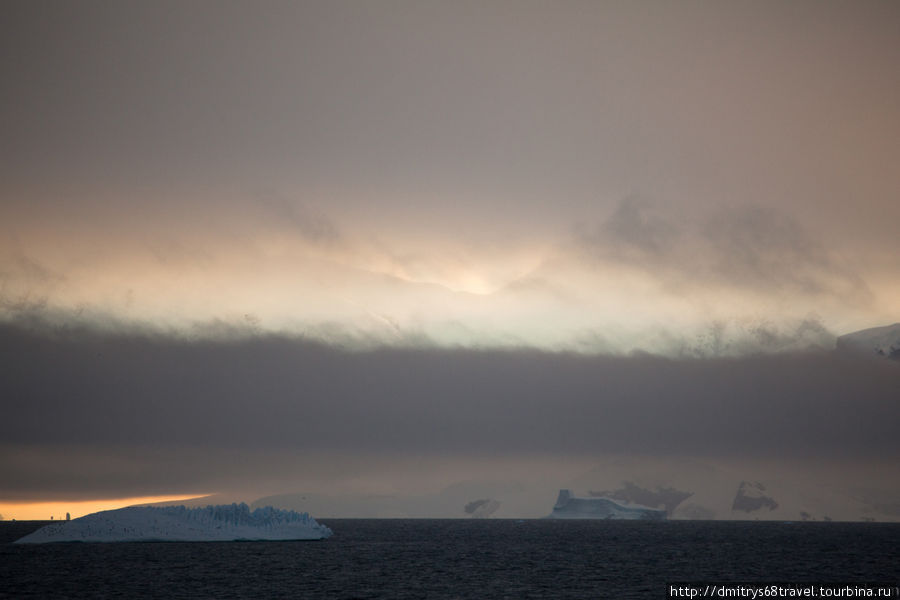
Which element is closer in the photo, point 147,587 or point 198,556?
point 147,587

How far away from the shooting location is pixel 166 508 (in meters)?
155

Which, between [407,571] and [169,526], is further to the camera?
[169,526]

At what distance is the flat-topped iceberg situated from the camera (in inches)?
5920

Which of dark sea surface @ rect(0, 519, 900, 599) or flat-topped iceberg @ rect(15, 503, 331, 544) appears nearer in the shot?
dark sea surface @ rect(0, 519, 900, 599)

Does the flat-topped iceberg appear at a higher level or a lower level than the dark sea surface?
higher

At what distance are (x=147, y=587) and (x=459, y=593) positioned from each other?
32791 mm

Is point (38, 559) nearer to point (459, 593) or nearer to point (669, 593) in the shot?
point (459, 593)

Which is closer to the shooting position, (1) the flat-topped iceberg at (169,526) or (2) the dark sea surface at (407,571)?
(2) the dark sea surface at (407,571)

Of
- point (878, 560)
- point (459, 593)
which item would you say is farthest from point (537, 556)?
point (459, 593)

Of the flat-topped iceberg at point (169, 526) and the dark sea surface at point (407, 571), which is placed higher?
the flat-topped iceberg at point (169, 526)

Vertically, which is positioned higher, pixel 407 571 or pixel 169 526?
pixel 169 526

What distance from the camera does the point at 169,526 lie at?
5984 inches

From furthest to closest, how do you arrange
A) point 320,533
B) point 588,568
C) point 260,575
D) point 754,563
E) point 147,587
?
point 320,533 → point 754,563 → point 588,568 → point 260,575 → point 147,587

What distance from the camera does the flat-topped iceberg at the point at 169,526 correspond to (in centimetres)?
15038
